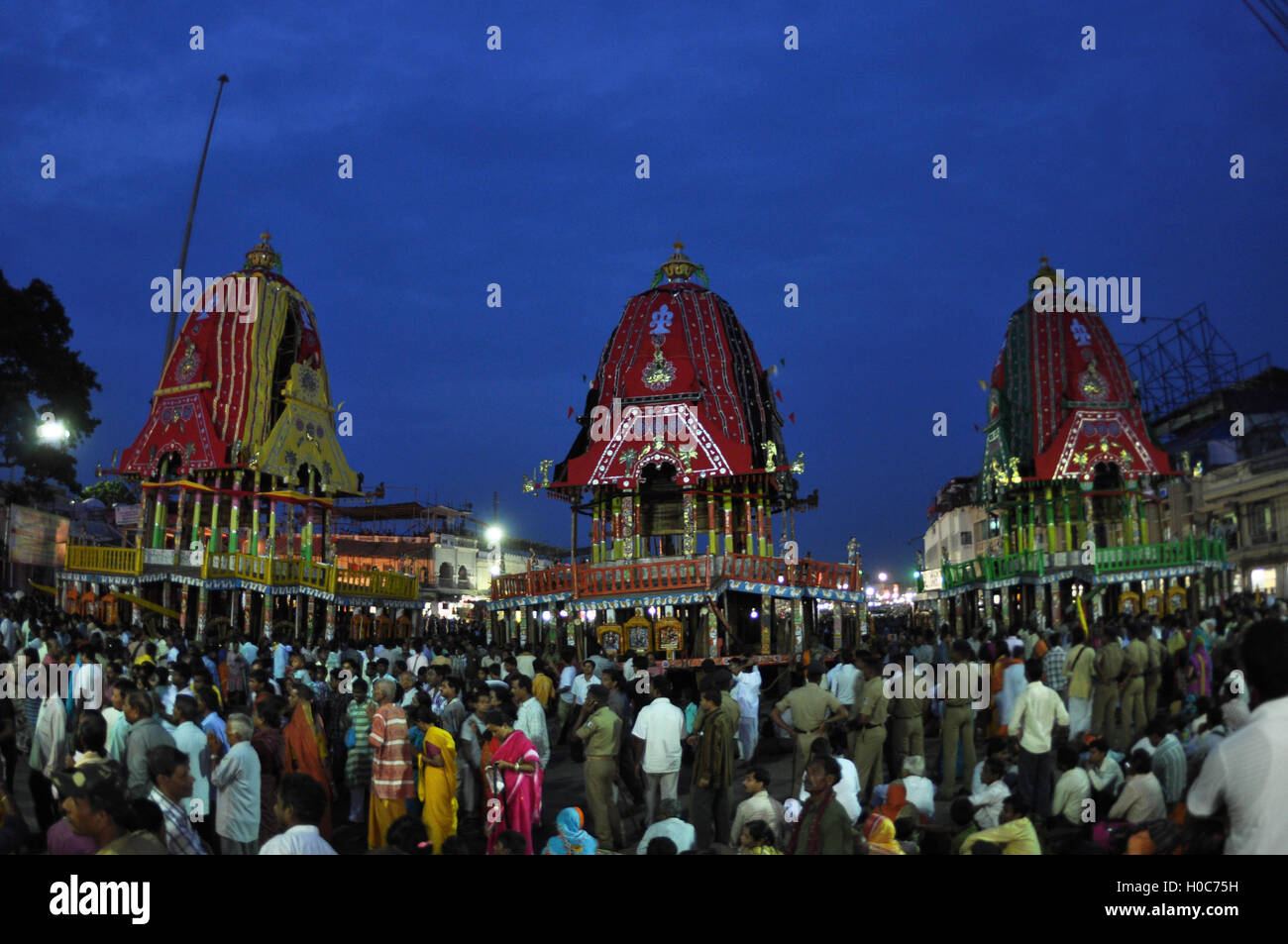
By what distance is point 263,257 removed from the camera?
1624 inches

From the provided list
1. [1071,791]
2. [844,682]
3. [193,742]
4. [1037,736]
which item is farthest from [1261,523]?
[193,742]

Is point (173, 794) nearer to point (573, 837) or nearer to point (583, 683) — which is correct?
point (573, 837)

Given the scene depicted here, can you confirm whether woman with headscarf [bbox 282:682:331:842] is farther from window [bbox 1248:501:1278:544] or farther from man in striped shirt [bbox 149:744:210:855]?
window [bbox 1248:501:1278:544]

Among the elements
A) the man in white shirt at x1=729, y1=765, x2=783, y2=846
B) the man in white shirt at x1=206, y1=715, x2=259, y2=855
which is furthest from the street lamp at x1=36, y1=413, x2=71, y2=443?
the man in white shirt at x1=729, y1=765, x2=783, y2=846

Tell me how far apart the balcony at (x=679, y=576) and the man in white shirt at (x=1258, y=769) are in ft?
77.7

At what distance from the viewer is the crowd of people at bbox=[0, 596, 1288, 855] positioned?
5.71 m

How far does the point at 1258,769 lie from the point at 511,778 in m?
7.08

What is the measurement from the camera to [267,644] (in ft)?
70.1

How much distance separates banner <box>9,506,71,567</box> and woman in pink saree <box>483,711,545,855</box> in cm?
2683

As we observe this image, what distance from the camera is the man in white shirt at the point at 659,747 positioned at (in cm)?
1099

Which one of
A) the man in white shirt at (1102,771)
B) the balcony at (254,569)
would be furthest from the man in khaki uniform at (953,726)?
the balcony at (254,569)
